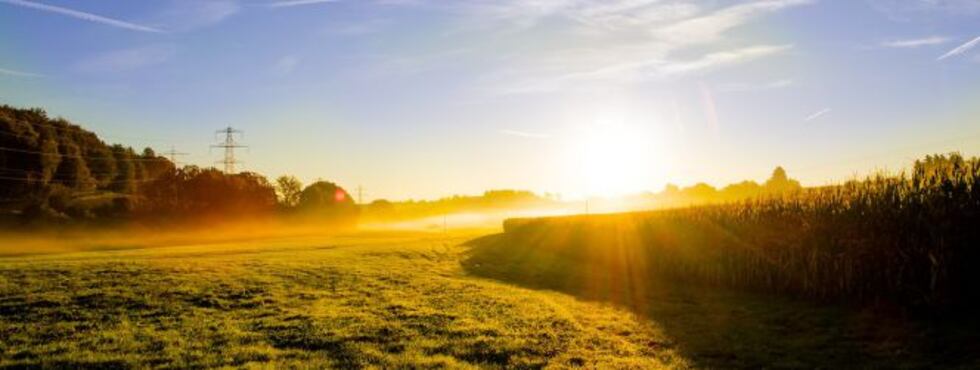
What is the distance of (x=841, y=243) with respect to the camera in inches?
838

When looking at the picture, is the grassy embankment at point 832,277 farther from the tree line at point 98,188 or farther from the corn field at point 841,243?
the tree line at point 98,188

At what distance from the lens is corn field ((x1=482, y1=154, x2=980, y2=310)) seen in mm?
18062

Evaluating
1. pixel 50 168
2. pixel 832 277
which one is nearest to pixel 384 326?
pixel 832 277

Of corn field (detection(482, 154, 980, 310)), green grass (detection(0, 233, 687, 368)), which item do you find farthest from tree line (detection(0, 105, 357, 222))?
corn field (detection(482, 154, 980, 310))

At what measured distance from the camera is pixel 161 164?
109938mm

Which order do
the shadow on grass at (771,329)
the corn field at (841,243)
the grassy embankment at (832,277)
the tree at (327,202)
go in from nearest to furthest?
the shadow on grass at (771,329), the grassy embankment at (832,277), the corn field at (841,243), the tree at (327,202)

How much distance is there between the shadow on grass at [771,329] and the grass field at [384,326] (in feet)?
0.22

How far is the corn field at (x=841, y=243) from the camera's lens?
59.3 feet

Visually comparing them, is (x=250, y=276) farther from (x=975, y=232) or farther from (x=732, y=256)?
(x=975, y=232)

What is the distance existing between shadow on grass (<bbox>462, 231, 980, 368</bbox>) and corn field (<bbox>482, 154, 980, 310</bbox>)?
0.91 metres

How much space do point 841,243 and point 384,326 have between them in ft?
49.0

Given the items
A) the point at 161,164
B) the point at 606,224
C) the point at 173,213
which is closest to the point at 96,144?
the point at 161,164

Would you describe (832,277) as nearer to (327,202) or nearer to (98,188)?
(327,202)

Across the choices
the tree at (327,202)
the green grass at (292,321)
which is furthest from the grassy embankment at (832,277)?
the tree at (327,202)
